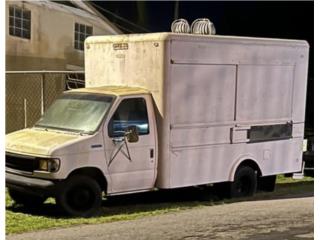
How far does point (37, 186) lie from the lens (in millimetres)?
8422

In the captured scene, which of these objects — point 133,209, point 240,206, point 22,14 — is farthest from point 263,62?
point 22,14

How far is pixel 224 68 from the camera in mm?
10156

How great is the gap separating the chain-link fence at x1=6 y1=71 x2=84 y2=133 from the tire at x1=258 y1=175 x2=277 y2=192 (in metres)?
4.77

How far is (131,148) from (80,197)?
108cm

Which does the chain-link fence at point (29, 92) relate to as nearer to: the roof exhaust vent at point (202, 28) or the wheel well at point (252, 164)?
the roof exhaust vent at point (202, 28)

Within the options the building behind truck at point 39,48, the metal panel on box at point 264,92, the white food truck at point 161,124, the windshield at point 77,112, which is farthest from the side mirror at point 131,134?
the building behind truck at point 39,48

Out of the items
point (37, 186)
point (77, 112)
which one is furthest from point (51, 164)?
point (77, 112)

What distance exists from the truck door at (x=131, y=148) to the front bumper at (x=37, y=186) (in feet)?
3.00

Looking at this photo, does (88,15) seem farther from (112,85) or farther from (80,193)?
(80,193)

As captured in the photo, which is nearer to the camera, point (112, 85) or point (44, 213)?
point (44, 213)

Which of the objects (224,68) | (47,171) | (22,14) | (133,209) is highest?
(22,14)

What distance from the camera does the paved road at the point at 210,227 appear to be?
23.8ft

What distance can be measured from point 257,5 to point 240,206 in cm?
1144

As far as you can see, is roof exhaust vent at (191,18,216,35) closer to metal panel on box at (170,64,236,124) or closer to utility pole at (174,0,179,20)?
metal panel on box at (170,64,236,124)
